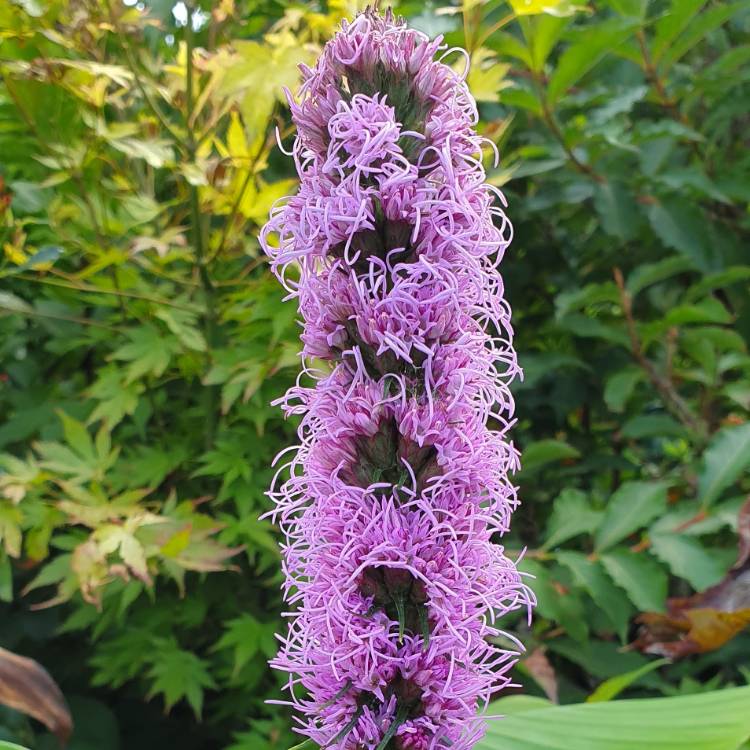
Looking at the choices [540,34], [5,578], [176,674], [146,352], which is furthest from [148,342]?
[540,34]

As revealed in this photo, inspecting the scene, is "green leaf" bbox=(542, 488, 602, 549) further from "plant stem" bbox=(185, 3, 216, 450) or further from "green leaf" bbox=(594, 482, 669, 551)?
"plant stem" bbox=(185, 3, 216, 450)

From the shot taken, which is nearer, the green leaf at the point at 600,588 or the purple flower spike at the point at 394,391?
the purple flower spike at the point at 394,391

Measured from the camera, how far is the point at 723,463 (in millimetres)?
1390

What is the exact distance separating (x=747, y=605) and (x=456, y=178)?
811 mm

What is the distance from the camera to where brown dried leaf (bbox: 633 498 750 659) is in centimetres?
110

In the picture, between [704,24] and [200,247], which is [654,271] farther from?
[200,247]

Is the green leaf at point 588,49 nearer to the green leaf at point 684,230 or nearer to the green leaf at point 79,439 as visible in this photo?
the green leaf at point 684,230

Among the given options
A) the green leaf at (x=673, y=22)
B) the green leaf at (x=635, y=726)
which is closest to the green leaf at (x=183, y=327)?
the green leaf at (x=635, y=726)

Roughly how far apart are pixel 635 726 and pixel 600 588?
22.6 inches

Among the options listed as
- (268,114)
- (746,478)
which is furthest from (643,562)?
(268,114)

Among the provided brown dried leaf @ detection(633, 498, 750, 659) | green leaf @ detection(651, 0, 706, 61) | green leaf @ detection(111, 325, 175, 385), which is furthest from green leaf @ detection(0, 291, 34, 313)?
green leaf @ detection(651, 0, 706, 61)

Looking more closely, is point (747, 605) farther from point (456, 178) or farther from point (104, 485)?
point (104, 485)

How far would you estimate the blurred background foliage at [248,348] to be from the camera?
1366 mm

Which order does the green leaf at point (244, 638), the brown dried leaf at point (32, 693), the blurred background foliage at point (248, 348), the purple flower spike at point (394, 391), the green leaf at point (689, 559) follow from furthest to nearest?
1. the green leaf at point (244, 638)
2. the blurred background foliage at point (248, 348)
3. the green leaf at point (689, 559)
4. the brown dried leaf at point (32, 693)
5. the purple flower spike at point (394, 391)
